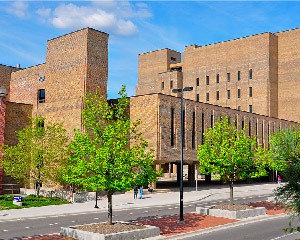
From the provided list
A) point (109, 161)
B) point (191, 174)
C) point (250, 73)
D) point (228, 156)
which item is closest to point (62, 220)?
point (109, 161)

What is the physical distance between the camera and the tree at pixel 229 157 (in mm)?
29906

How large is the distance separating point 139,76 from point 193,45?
24.2 meters

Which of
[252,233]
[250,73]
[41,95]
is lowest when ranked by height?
[252,233]

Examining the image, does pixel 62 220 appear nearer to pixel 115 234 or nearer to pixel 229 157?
pixel 115 234

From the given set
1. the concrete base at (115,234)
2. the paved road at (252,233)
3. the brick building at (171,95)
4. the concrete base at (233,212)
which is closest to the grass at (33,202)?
the brick building at (171,95)

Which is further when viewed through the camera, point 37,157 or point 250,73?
point 250,73

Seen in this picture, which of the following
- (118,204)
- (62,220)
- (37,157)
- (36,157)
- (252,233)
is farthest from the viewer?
(37,157)

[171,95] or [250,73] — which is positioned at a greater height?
[250,73]

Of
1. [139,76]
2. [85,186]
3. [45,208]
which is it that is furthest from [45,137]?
[139,76]

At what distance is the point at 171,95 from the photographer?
208 ft

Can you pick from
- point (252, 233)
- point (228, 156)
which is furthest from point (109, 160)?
point (228, 156)

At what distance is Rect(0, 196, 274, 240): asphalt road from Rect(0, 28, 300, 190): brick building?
1516 cm

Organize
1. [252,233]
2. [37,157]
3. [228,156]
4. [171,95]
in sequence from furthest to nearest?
[171,95] < [37,157] < [228,156] < [252,233]

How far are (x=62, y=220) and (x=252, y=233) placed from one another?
12.4 meters
